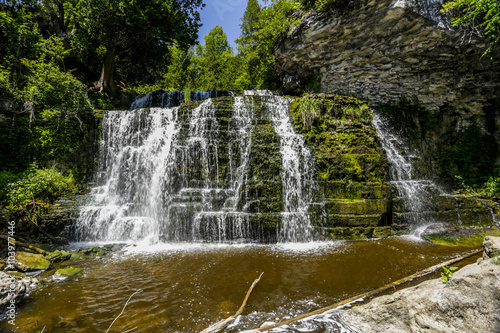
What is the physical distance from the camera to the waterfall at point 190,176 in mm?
7379

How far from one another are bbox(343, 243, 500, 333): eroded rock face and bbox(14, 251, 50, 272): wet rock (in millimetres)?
7031

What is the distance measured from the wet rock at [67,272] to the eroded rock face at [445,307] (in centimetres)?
593

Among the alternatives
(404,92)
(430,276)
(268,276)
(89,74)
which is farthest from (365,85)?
(89,74)

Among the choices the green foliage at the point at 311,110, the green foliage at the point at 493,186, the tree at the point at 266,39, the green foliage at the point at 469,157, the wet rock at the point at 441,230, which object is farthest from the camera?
the tree at the point at 266,39

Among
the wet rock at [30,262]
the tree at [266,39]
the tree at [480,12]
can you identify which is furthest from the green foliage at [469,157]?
the wet rock at [30,262]

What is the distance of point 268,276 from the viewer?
4.59 meters

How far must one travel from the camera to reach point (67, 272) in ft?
16.2

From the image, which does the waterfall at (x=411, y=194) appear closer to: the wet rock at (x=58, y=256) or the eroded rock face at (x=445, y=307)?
the eroded rock face at (x=445, y=307)

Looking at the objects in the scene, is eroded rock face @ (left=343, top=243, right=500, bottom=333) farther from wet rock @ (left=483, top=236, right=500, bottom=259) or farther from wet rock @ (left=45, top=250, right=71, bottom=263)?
wet rock @ (left=45, top=250, right=71, bottom=263)

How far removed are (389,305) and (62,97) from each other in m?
13.2

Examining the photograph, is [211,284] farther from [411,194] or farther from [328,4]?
[328,4]

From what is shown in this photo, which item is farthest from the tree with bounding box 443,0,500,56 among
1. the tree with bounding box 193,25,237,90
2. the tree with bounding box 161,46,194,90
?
the tree with bounding box 161,46,194,90

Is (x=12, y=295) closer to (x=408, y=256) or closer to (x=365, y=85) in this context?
(x=408, y=256)

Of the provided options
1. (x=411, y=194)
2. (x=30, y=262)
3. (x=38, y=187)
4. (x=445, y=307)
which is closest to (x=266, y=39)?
(x=411, y=194)
